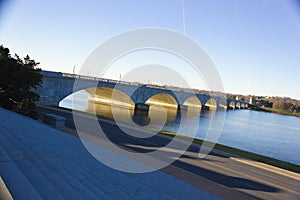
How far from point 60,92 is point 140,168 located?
3594 centimetres

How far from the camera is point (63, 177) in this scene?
511 cm

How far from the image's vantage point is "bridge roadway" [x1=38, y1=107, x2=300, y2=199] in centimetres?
873

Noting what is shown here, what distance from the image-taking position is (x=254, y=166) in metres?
13.4

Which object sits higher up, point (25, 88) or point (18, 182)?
point (25, 88)

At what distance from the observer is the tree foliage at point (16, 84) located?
53.5 ft

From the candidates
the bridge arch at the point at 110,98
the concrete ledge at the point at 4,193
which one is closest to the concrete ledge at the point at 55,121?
the concrete ledge at the point at 4,193

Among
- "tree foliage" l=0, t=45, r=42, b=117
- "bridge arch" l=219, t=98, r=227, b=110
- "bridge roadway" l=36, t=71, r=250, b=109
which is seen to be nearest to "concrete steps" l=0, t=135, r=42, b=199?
"tree foliage" l=0, t=45, r=42, b=117

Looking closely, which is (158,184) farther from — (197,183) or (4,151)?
(4,151)

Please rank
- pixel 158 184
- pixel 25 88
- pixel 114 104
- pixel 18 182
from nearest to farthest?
1. pixel 18 182
2. pixel 158 184
3. pixel 25 88
4. pixel 114 104

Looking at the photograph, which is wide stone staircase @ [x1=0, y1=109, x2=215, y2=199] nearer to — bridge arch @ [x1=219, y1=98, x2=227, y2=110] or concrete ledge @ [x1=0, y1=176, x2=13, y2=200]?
concrete ledge @ [x1=0, y1=176, x2=13, y2=200]

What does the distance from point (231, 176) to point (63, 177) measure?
7984 mm

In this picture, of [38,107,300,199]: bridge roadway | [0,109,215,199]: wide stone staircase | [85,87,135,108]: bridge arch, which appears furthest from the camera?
[85,87,135,108]: bridge arch

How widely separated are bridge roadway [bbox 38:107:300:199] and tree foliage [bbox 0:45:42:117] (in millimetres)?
7115

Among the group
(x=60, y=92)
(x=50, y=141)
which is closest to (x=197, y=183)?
(x=50, y=141)
